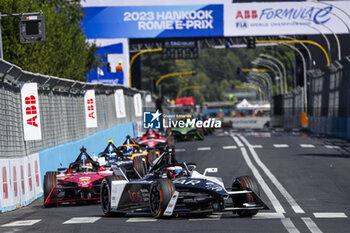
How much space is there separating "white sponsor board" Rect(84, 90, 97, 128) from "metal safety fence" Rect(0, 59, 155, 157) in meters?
0.31

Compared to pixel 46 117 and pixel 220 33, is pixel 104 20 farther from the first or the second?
pixel 46 117

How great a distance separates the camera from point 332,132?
39938 millimetres

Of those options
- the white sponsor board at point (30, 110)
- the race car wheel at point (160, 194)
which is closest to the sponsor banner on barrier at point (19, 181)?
the white sponsor board at point (30, 110)

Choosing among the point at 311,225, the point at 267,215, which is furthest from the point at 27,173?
the point at 311,225

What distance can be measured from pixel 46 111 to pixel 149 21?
38.2 meters

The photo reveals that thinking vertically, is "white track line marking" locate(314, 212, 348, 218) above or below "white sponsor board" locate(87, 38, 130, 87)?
below

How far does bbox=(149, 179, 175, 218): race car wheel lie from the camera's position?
10461mm

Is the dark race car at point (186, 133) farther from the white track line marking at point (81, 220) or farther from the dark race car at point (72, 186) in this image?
the white track line marking at point (81, 220)

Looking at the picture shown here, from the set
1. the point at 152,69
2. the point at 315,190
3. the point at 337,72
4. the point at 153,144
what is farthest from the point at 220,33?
the point at 152,69

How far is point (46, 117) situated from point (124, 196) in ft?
27.3

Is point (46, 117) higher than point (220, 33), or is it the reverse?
→ point (220, 33)

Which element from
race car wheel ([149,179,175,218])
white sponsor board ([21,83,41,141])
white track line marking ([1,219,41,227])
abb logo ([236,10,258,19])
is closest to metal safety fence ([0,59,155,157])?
white sponsor board ([21,83,41,141])

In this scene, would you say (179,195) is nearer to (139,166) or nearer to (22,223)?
(22,223)

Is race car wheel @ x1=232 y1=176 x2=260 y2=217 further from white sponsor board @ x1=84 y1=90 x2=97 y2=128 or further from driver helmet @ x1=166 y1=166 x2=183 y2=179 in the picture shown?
white sponsor board @ x1=84 y1=90 x2=97 y2=128
